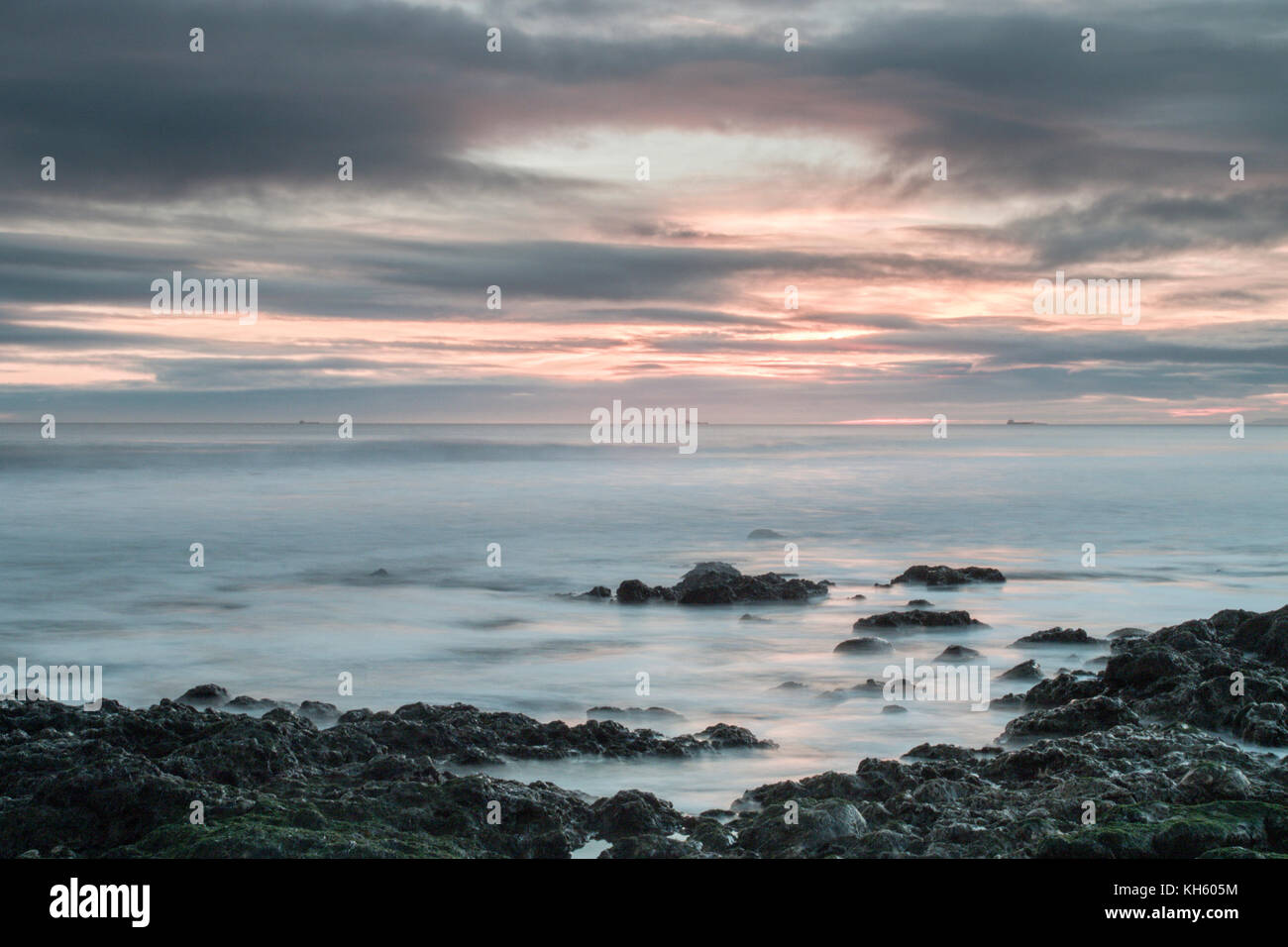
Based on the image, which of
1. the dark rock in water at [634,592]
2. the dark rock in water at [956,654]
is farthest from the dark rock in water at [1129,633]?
the dark rock in water at [634,592]

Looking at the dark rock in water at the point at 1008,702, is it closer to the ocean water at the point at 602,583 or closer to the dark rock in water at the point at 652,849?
the ocean water at the point at 602,583

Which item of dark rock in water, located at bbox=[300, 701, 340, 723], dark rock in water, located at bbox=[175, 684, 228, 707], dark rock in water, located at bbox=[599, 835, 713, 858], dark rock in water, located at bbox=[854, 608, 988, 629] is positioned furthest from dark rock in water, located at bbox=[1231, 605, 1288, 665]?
dark rock in water, located at bbox=[175, 684, 228, 707]

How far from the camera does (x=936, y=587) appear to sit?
66.2 feet

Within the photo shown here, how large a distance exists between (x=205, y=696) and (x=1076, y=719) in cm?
863

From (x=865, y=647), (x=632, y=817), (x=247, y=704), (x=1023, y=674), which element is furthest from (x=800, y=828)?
(x=865, y=647)

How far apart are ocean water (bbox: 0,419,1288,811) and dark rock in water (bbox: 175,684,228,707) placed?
112 centimetres

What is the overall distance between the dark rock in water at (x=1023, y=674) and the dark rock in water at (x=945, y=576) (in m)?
7.51

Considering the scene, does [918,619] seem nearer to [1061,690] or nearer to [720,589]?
[720,589]

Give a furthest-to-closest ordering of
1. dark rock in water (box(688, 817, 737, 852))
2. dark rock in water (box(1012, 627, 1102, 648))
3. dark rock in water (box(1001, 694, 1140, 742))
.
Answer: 1. dark rock in water (box(1012, 627, 1102, 648))
2. dark rock in water (box(1001, 694, 1140, 742))
3. dark rock in water (box(688, 817, 737, 852))

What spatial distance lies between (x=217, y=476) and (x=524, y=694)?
183 feet

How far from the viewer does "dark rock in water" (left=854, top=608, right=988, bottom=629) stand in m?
→ 15.9

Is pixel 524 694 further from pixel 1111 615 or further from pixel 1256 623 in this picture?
pixel 1111 615

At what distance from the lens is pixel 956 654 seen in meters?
13.9

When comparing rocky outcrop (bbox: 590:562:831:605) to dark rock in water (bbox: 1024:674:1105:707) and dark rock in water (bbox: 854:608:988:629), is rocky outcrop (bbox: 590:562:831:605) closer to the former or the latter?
dark rock in water (bbox: 854:608:988:629)
